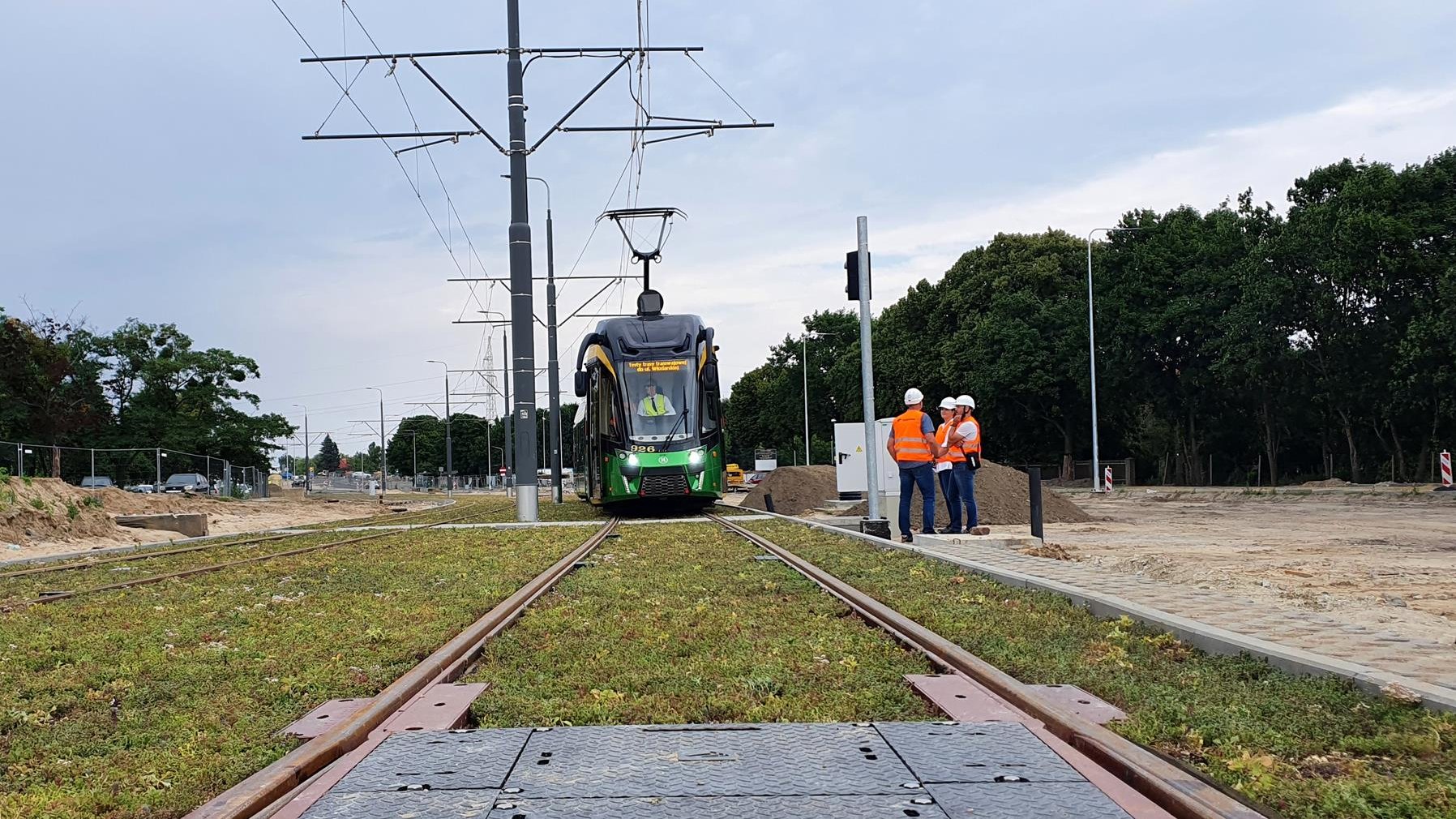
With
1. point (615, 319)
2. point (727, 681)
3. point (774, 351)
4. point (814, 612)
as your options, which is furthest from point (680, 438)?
point (774, 351)

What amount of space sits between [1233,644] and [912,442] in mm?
8455

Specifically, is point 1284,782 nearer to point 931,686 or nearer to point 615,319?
point 931,686

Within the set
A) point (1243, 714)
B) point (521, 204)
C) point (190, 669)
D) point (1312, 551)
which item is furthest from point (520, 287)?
point (1243, 714)

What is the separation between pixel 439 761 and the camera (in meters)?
3.90

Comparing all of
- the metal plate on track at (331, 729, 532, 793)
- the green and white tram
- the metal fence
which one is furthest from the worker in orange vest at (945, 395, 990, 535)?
the metal fence

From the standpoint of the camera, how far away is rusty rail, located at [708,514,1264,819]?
3369 mm

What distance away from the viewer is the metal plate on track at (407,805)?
3320 millimetres

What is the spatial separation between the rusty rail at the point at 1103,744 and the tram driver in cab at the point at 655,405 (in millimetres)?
14559

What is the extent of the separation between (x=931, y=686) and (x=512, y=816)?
234cm

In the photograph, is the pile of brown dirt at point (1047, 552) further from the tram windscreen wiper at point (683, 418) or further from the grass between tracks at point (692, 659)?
the tram windscreen wiper at point (683, 418)

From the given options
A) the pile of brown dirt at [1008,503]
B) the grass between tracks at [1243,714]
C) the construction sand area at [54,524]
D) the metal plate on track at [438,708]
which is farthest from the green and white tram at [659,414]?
the metal plate on track at [438,708]

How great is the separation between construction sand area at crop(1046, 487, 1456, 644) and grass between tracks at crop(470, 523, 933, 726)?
10.9 feet

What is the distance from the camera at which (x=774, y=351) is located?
94.2 m

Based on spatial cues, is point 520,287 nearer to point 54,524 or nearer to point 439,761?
point 54,524
